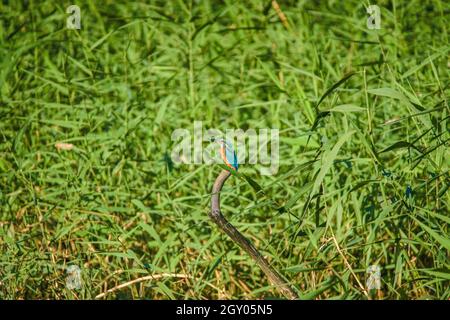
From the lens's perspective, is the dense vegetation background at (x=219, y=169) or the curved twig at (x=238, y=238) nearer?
the curved twig at (x=238, y=238)

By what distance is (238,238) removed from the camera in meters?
1.92

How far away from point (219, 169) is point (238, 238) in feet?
2.84

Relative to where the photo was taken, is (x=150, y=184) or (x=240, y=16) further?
(x=240, y=16)

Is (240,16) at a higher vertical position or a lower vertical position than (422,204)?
higher

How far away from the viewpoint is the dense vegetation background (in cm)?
215

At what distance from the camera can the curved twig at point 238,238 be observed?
1.89 meters

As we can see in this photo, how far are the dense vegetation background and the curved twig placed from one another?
7 centimetres

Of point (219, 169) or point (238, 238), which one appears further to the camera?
point (219, 169)

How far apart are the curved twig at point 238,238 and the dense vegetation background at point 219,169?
66 mm
